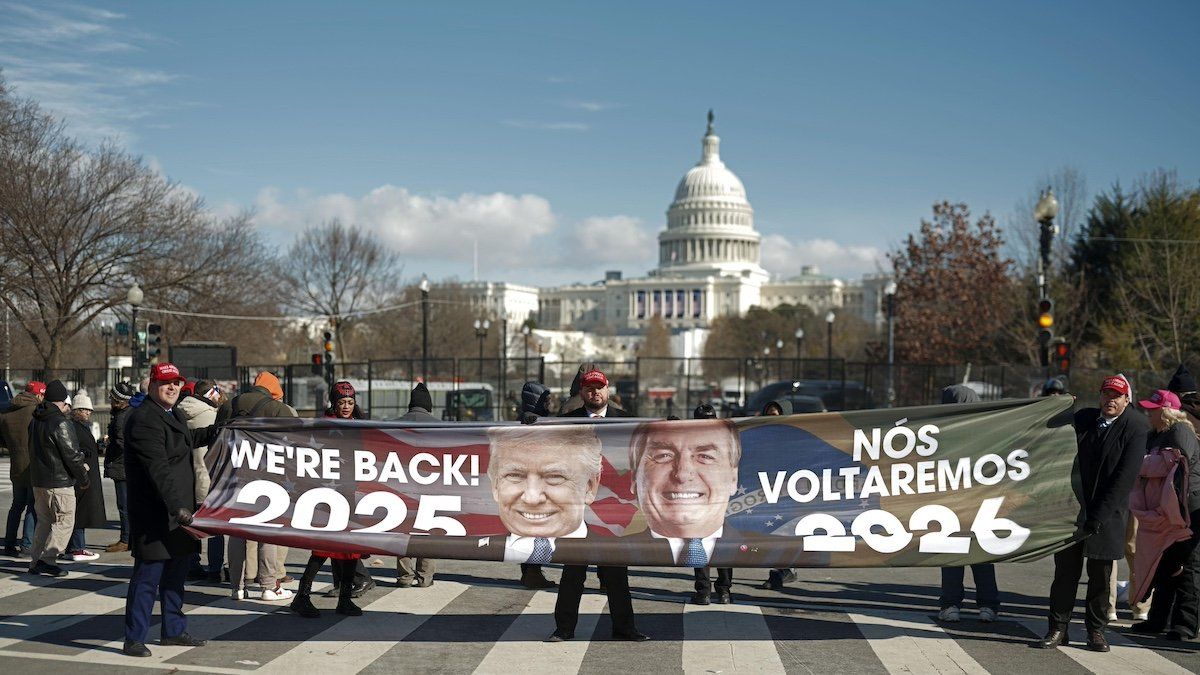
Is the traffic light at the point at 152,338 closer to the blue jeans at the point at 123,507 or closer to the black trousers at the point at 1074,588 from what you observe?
the blue jeans at the point at 123,507

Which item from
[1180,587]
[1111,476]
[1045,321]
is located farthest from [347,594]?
[1045,321]

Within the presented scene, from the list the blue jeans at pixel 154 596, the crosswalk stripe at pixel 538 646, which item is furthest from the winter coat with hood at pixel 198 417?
the crosswalk stripe at pixel 538 646

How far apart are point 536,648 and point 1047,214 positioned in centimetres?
1395

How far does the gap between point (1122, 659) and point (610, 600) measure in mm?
3491

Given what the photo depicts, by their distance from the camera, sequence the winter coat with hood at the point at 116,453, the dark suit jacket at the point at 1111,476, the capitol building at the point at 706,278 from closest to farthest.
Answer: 1. the dark suit jacket at the point at 1111,476
2. the winter coat with hood at the point at 116,453
3. the capitol building at the point at 706,278

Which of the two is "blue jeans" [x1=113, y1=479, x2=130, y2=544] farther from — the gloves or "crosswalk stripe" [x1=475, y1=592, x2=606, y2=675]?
"crosswalk stripe" [x1=475, y1=592, x2=606, y2=675]

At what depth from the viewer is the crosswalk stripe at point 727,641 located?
25.4ft

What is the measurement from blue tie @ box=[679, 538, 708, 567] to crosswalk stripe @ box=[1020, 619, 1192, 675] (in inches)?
101

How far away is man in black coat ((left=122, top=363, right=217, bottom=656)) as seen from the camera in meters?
7.81

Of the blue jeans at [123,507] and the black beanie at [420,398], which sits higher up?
the black beanie at [420,398]

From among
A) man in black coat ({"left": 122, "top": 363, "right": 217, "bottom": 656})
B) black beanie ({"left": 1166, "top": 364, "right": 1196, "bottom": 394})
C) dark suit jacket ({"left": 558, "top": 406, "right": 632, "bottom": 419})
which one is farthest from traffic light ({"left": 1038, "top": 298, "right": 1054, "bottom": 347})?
man in black coat ({"left": 122, "top": 363, "right": 217, "bottom": 656})

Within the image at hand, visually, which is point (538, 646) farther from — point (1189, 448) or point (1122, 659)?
point (1189, 448)

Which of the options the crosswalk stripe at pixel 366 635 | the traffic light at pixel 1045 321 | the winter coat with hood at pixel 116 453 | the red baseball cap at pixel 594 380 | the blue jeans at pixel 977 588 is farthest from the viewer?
the traffic light at pixel 1045 321

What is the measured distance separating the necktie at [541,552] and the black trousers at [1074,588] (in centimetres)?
353
